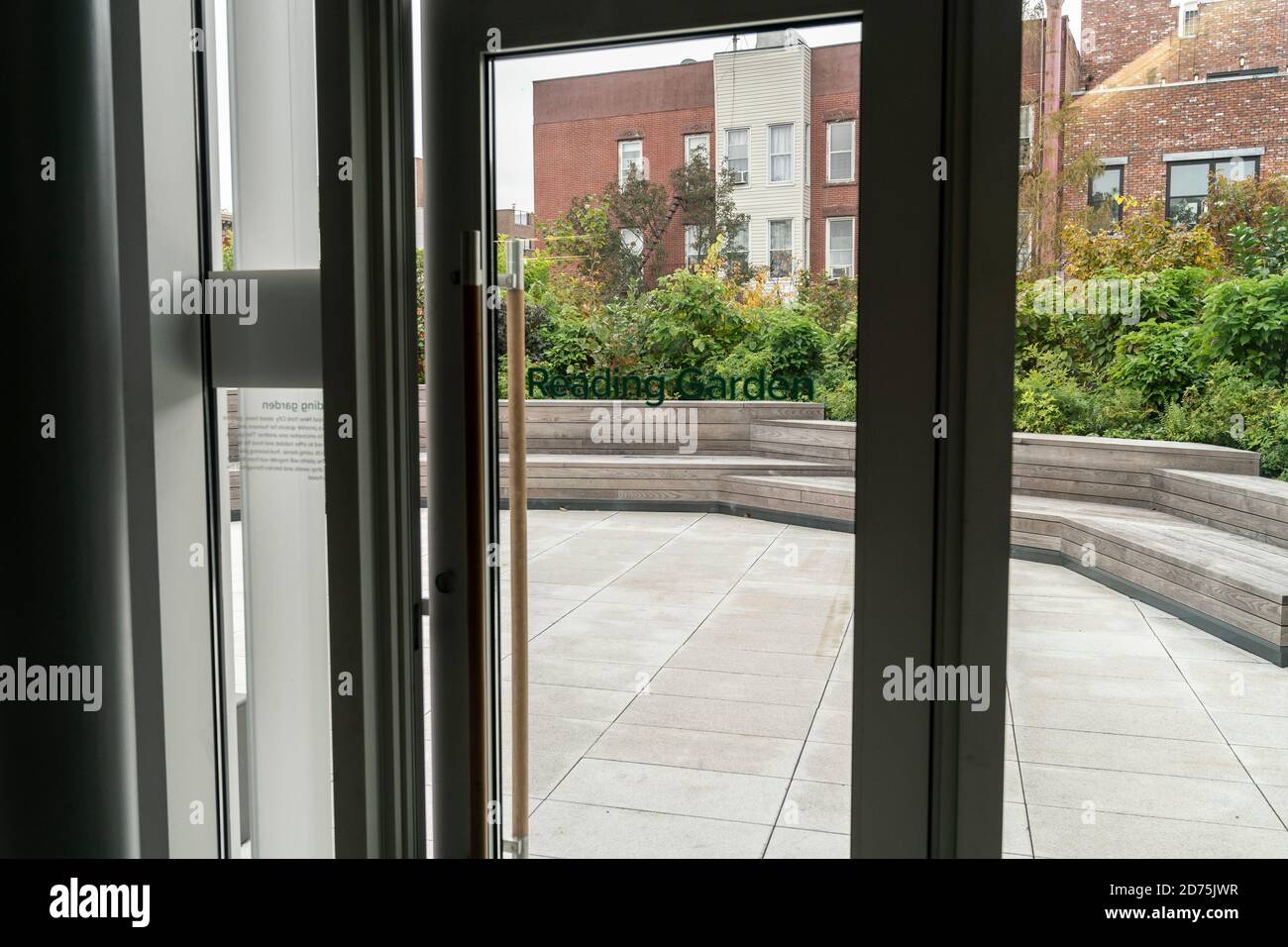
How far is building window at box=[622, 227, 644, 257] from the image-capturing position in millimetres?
1730

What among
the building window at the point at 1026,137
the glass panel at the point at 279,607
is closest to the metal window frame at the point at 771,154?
the building window at the point at 1026,137

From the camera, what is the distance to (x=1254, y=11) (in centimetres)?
140

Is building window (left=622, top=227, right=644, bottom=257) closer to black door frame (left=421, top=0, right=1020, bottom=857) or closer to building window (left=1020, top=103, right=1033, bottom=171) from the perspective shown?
black door frame (left=421, top=0, right=1020, bottom=857)

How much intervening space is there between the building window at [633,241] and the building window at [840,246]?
330 millimetres

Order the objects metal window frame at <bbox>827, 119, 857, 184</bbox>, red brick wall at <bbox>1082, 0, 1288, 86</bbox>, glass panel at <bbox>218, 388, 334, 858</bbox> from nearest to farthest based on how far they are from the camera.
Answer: red brick wall at <bbox>1082, 0, 1288, 86</bbox>
metal window frame at <bbox>827, 119, 857, 184</bbox>
glass panel at <bbox>218, 388, 334, 858</bbox>

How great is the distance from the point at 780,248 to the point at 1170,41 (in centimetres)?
63

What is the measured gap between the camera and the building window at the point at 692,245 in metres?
1.70

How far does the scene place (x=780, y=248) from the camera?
5.39 ft

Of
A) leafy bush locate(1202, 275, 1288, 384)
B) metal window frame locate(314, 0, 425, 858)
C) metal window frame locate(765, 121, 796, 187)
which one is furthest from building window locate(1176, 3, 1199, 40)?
metal window frame locate(314, 0, 425, 858)

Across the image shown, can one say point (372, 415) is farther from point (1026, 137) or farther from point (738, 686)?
point (1026, 137)

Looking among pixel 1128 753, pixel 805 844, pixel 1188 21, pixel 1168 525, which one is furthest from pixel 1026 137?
pixel 805 844

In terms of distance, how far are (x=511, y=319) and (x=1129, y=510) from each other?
1031 mm
